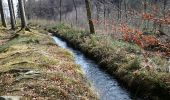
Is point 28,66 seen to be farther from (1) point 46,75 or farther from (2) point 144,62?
(2) point 144,62

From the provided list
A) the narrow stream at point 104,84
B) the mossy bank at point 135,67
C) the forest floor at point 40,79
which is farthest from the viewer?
the narrow stream at point 104,84

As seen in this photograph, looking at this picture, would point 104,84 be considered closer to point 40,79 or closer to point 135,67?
point 135,67

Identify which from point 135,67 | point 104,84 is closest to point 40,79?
point 104,84

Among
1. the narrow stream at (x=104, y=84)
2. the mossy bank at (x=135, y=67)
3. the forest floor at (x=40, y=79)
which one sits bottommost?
the narrow stream at (x=104, y=84)

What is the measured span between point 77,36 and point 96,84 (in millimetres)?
18014

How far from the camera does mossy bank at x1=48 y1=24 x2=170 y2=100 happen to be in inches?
635

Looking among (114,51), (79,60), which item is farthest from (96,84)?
(79,60)

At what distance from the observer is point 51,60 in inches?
781

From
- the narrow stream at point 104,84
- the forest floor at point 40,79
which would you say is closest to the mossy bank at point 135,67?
the narrow stream at point 104,84

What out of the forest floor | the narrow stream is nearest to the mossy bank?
the narrow stream

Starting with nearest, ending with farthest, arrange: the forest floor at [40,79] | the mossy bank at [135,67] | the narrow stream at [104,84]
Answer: the forest floor at [40,79] → the mossy bank at [135,67] → the narrow stream at [104,84]

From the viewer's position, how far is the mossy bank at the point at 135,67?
52.9 ft

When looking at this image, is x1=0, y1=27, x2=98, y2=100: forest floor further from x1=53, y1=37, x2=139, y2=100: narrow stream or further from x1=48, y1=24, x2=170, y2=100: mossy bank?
x1=48, y1=24, x2=170, y2=100: mossy bank

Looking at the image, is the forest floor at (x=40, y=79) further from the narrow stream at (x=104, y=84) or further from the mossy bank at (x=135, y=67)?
the mossy bank at (x=135, y=67)
